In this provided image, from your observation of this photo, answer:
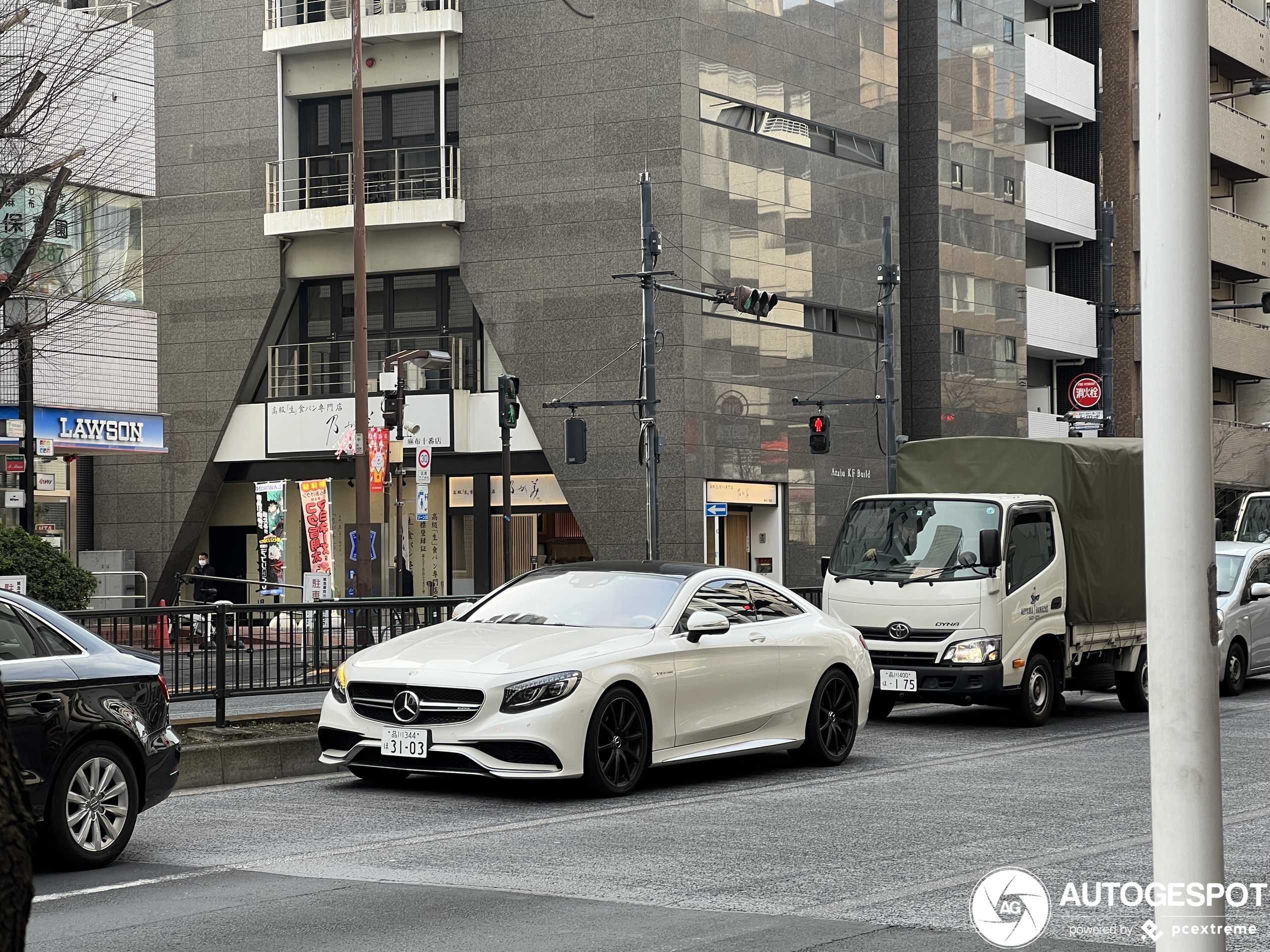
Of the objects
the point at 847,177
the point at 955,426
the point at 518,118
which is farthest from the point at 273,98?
the point at 955,426

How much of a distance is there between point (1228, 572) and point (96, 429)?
713 inches

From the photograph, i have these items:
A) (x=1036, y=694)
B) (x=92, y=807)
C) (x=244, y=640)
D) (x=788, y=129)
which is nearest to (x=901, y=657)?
(x=1036, y=694)

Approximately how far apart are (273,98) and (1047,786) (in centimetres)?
3433

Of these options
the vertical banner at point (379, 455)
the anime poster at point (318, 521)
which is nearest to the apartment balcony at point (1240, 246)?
the anime poster at point (318, 521)

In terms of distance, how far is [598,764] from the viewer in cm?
1168

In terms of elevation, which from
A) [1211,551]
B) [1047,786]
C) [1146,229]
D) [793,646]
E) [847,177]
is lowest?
[1047,786]

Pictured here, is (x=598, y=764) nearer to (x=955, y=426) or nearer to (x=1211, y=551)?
(x=1211, y=551)

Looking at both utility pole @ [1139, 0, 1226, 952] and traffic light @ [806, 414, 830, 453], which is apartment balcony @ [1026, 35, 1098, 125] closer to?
traffic light @ [806, 414, 830, 453]

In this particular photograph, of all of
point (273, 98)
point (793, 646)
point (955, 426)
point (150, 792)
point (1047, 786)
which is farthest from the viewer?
point (955, 426)

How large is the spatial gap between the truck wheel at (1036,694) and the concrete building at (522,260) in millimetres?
20671

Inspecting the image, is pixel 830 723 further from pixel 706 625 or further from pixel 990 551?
pixel 990 551

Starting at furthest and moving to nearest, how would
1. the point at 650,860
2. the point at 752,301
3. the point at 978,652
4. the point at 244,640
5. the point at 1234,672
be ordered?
the point at 752,301
the point at 1234,672
the point at 978,652
the point at 244,640
the point at 650,860

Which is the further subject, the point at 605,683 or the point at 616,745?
the point at 616,745

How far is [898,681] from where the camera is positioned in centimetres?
1705
